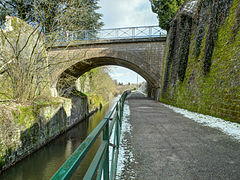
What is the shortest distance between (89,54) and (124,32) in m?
3.44

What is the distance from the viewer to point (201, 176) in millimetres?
2119

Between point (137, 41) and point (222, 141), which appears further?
point (137, 41)

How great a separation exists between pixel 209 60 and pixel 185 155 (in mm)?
5271

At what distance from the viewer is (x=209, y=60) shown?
266 inches

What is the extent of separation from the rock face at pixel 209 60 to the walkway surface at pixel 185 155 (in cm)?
186

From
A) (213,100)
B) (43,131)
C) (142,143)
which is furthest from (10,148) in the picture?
(213,100)

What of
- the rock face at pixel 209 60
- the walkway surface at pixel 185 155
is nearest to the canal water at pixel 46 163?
the walkway surface at pixel 185 155

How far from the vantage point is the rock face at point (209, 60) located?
522 cm

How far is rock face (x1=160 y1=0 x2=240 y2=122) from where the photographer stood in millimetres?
5219

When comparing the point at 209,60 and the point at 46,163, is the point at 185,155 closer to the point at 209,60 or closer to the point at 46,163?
the point at 46,163

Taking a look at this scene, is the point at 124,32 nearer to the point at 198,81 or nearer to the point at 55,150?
the point at 198,81

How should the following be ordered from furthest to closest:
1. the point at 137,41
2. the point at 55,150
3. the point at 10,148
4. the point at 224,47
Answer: the point at 137,41
the point at 55,150
the point at 224,47
the point at 10,148

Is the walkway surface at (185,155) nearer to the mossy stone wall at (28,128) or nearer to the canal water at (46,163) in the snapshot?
the canal water at (46,163)

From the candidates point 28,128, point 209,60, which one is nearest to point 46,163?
point 28,128
